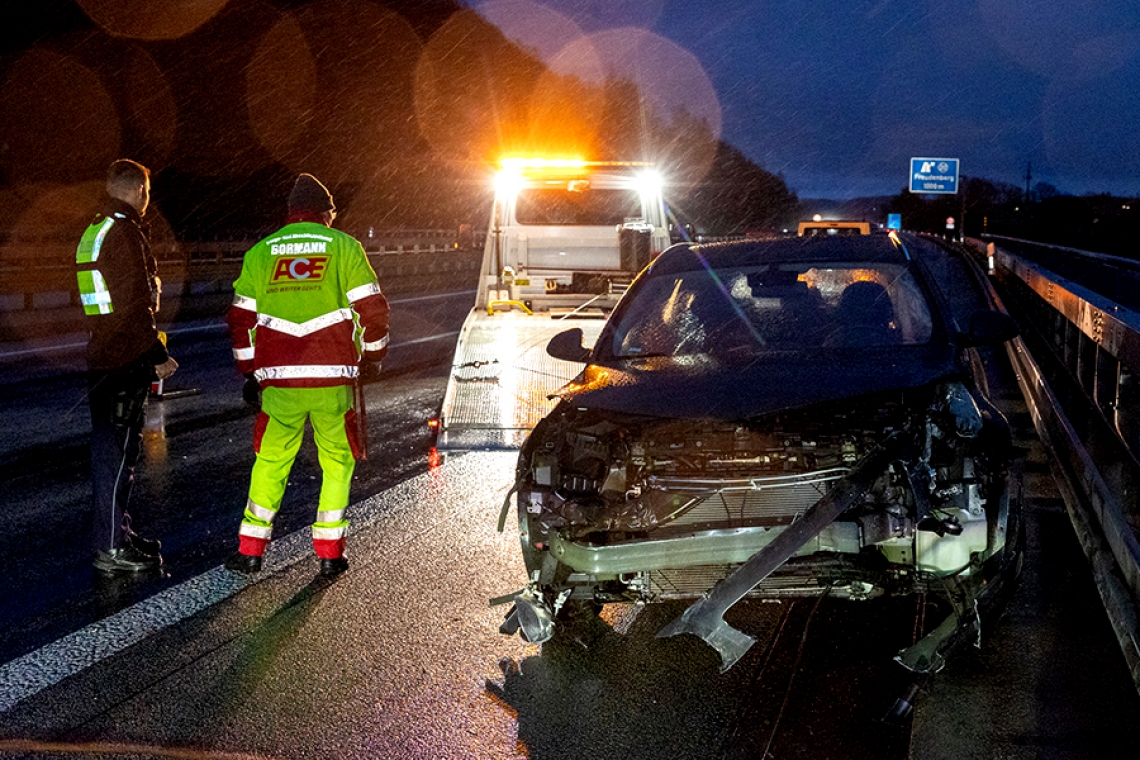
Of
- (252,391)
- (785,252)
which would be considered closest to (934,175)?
(785,252)

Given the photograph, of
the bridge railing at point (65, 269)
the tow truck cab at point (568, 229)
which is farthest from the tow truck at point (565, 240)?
the bridge railing at point (65, 269)

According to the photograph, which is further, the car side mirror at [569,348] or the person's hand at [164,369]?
the person's hand at [164,369]

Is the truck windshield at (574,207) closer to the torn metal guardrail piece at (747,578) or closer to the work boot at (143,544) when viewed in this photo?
the work boot at (143,544)

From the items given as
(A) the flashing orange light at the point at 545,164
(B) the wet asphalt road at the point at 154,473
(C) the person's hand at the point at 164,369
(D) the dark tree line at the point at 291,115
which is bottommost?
(B) the wet asphalt road at the point at 154,473

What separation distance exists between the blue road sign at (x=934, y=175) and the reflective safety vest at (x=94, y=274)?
169 feet

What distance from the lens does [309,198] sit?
223 inches

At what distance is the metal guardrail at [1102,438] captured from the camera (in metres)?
4.86

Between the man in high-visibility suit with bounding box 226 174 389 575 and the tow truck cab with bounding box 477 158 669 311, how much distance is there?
575 centimetres

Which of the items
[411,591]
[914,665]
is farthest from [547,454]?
[914,665]

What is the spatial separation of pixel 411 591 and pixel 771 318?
2.23 m

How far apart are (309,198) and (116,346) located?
1.19 metres

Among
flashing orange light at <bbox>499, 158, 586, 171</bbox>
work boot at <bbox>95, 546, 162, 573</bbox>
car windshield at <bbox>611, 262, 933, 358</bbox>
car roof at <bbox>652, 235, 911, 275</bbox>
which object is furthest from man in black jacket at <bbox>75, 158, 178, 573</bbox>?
flashing orange light at <bbox>499, 158, 586, 171</bbox>

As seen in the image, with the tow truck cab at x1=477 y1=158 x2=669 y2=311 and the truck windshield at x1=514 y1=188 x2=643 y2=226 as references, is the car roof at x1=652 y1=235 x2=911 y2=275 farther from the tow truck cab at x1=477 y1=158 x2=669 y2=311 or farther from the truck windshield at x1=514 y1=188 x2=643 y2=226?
the truck windshield at x1=514 y1=188 x2=643 y2=226

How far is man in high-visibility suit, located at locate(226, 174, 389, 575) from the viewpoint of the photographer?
5590 mm
